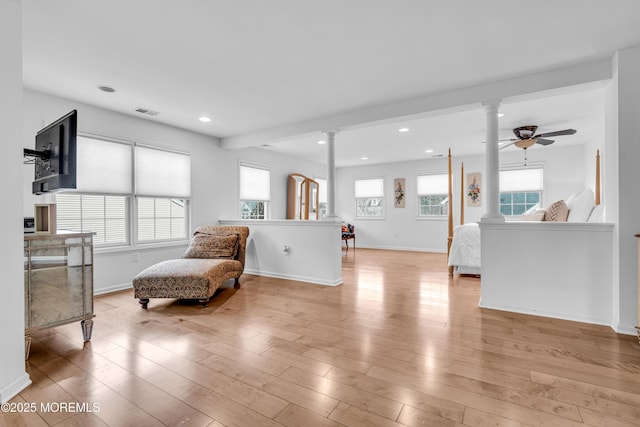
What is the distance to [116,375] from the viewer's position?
193 centimetres

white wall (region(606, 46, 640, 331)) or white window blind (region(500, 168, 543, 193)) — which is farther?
white window blind (region(500, 168, 543, 193))

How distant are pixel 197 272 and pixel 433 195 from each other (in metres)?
6.19

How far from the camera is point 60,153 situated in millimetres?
2086

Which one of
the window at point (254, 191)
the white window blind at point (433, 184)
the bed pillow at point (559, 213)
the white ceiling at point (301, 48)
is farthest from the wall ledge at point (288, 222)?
the white window blind at point (433, 184)

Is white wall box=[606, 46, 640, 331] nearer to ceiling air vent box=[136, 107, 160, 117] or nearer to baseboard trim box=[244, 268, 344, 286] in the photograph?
baseboard trim box=[244, 268, 344, 286]

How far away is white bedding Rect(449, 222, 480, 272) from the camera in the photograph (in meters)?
4.74

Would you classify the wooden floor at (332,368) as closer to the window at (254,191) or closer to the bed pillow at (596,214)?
the bed pillow at (596,214)

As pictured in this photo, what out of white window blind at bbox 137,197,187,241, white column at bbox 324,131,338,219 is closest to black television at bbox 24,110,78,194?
white window blind at bbox 137,197,187,241

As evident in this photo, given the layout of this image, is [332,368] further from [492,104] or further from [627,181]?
[492,104]

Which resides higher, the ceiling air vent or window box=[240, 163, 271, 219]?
the ceiling air vent

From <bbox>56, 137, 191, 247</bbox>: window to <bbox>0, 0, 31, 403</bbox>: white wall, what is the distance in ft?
7.06

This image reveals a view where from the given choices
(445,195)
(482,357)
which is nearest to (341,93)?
(482,357)

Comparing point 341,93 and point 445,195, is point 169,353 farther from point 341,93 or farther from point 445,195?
point 445,195

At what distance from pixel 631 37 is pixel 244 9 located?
295cm
